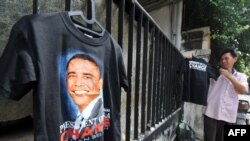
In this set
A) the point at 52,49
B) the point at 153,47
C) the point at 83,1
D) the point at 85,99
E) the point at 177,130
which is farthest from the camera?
the point at 177,130

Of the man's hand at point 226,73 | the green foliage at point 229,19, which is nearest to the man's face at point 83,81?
the man's hand at point 226,73

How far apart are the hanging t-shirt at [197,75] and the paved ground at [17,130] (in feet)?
10.9

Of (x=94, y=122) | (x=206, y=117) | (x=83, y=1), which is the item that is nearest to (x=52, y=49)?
(x=94, y=122)

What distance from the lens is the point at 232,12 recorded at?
939 cm

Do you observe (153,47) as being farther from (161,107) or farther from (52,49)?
(52,49)

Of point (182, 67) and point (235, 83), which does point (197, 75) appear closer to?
point (182, 67)

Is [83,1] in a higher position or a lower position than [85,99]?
higher

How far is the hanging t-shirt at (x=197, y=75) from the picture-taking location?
17.7 feet

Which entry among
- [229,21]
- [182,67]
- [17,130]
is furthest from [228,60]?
[229,21]

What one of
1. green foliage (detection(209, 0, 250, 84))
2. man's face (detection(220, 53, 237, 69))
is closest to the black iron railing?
man's face (detection(220, 53, 237, 69))

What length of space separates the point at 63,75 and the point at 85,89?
0.56 feet

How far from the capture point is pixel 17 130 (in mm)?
2633

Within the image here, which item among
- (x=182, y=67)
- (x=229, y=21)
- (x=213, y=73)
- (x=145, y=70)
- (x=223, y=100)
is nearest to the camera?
(x=145, y=70)

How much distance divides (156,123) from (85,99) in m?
2.20
